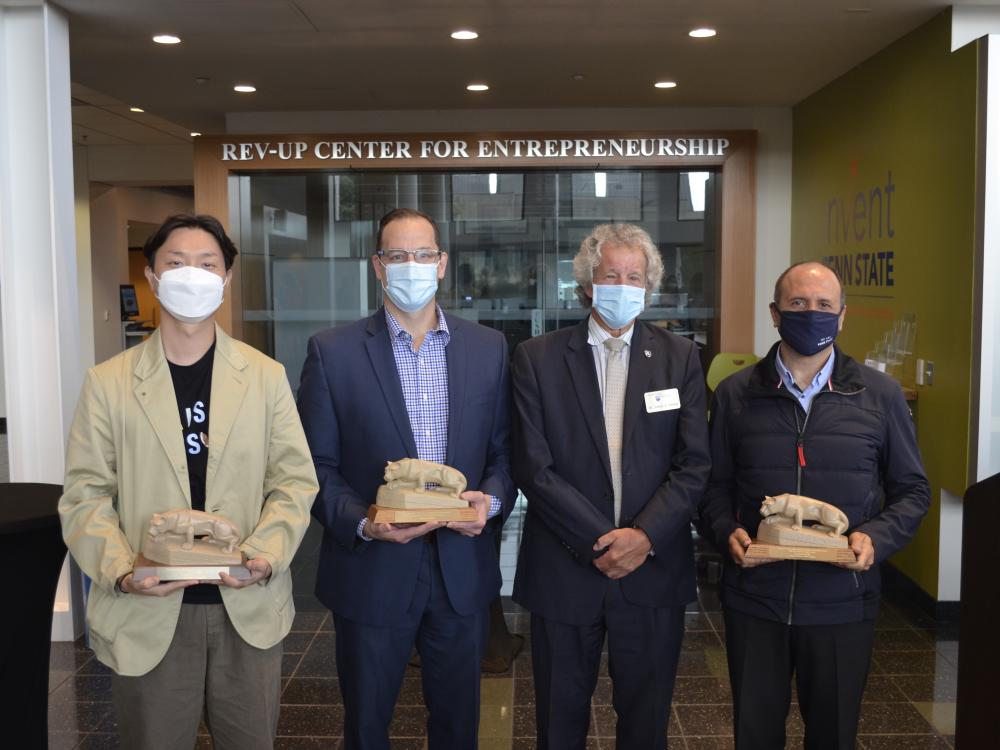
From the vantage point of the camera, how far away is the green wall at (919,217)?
4992mm

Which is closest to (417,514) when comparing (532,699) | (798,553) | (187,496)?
(187,496)

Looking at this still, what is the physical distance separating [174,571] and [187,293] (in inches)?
26.2

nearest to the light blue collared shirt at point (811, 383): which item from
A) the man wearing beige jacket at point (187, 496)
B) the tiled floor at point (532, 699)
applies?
the man wearing beige jacket at point (187, 496)

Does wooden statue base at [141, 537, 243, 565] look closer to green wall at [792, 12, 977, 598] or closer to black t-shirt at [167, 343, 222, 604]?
black t-shirt at [167, 343, 222, 604]

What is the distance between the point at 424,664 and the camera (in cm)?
276

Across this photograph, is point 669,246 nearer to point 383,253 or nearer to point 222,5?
point 222,5

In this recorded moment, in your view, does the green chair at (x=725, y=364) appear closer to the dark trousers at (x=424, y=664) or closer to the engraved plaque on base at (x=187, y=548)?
the dark trousers at (x=424, y=664)

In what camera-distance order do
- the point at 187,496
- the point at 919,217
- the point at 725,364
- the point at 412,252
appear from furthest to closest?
the point at 725,364
the point at 919,217
the point at 412,252
the point at 187,496

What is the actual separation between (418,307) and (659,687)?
1287mm

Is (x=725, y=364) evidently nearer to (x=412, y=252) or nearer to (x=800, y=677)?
(x=800, y=677)

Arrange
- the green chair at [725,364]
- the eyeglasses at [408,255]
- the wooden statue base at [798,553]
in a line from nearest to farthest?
the wooden statue base at [798,553]
the eyeglasses at [408,255]
the green chair at [725,364]

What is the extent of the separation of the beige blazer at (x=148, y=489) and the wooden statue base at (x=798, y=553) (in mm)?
1156

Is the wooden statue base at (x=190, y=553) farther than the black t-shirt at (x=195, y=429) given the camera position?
No

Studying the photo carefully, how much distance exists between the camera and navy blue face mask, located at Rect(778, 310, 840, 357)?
2662 mm
